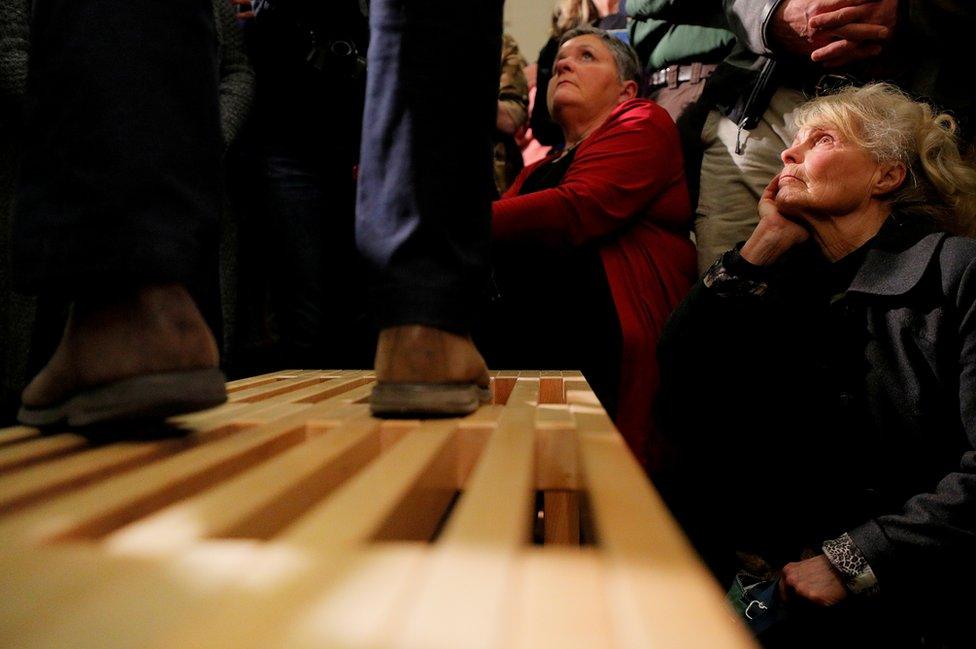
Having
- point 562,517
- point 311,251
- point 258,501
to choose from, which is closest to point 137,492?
point 258,501

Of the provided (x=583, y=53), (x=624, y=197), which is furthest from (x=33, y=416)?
(x=583, y=53)

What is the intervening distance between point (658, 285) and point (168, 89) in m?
1.05

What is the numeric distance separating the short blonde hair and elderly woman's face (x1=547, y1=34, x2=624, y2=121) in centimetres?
63

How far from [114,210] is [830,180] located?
3.86 ft

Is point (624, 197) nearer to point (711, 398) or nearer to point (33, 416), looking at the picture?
point (711, 398)

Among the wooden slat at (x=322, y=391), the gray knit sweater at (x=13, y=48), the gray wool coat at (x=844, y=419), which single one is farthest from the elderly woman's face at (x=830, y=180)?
the gray knit sweater at (x=13, y=48)

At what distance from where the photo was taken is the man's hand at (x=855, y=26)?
115 cm

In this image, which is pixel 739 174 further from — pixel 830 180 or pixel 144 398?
pixel 144 398

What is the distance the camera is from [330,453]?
19.5 inches

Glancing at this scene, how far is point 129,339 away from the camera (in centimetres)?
49

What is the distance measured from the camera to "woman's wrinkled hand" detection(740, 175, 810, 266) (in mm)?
1153

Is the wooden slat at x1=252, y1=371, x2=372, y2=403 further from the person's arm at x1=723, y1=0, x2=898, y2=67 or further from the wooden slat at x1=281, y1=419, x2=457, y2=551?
the person's arm at x1=723, y1=0, x2=898, y2=67

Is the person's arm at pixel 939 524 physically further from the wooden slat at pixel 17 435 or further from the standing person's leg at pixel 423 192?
the wooden slat at pixel 17 435

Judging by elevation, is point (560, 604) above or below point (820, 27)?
below
